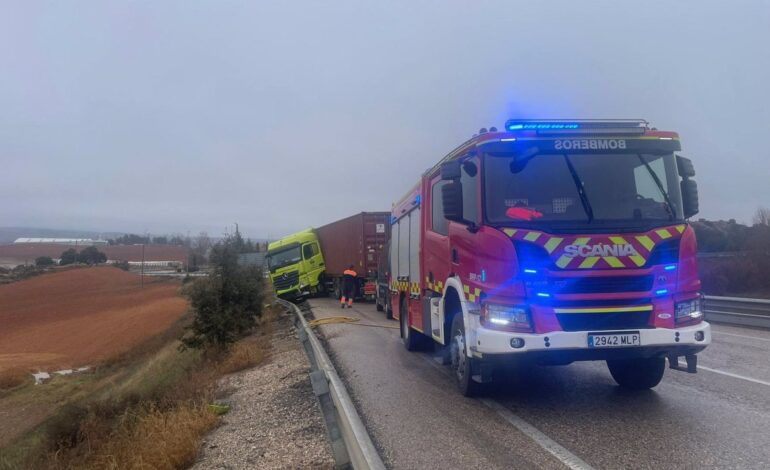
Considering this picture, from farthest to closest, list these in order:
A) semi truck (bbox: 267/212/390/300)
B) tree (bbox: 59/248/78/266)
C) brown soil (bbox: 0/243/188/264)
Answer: brown soil (bbox: 0/243/188/264), tree (bbox: 59/248/78/266), semi truck (bbox: 267/212/390/300)

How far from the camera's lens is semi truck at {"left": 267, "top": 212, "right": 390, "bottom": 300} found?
2653 centimetres

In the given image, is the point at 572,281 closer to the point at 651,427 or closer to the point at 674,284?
the point at 674,284

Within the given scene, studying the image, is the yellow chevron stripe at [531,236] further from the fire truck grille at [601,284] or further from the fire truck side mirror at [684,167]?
the fire truck side mirror at [684,167]

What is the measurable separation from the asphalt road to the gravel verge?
612mm

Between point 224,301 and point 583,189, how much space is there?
1434cm

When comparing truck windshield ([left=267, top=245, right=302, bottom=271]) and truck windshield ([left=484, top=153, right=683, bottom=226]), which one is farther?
truck windshield ([left=267, top=245, right=302, bottom=271])

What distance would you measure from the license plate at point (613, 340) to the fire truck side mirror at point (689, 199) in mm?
1499

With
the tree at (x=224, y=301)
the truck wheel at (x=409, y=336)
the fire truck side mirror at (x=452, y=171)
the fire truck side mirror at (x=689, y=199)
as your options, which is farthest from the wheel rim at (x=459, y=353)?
the tree at (x=224, y=301)

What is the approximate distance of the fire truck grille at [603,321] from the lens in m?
6.07

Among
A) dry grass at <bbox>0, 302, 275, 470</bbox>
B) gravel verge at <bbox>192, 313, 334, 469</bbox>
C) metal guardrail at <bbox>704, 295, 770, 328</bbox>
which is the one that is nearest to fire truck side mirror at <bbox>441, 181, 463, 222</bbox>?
gravel verge at <bbox>192, 313, 334, 469</bbox>

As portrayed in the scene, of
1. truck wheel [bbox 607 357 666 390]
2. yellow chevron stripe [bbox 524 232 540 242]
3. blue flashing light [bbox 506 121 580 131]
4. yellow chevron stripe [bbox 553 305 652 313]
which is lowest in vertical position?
truck wheel [bbox 607 357 666 390]

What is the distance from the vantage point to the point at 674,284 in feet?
20.5

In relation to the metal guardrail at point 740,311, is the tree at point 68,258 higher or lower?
higher

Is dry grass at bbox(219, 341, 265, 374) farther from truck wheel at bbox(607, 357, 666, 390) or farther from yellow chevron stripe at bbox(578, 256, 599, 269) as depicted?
yellow chevron stripe at bbox(578, 256, 599, 269)
